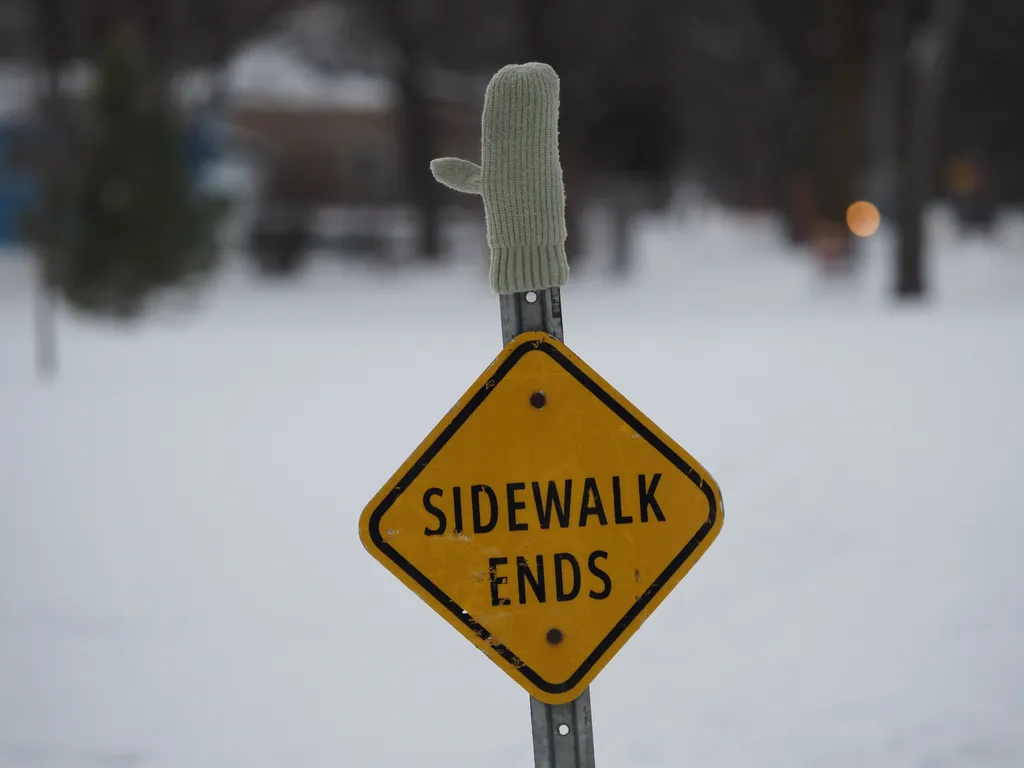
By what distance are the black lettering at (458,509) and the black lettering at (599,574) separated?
271mm

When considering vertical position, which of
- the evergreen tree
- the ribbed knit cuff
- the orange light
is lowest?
the ribbed knit cuff

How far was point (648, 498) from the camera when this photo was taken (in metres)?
2.53

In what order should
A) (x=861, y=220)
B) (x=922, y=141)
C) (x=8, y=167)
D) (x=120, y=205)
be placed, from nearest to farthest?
(x=120, y=205), (x=922, y=141), (x=861, y=220), (x=8, y=167)

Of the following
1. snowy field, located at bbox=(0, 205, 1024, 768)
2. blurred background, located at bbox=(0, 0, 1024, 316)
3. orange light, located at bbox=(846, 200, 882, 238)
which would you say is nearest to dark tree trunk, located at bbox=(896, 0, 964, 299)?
blurred background, located at bbox=(0, 0, 1024, 316)

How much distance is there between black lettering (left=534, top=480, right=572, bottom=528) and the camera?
251 cm

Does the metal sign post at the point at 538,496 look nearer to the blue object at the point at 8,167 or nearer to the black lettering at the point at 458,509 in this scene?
the black lettering at the point at 458,509

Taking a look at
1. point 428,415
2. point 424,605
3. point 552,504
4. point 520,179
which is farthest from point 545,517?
point 428,415

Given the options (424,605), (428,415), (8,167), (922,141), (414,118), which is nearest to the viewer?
(424,605)

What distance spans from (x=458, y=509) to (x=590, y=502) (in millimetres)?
266

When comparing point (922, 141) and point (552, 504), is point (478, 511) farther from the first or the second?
point (922, 141)

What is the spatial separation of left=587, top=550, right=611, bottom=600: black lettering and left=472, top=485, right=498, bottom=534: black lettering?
0.69 feet

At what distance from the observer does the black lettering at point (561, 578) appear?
253cm

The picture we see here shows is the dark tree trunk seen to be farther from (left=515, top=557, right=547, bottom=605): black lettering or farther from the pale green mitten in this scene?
(left=515, top=557, right=547, bottom=605): black lettering

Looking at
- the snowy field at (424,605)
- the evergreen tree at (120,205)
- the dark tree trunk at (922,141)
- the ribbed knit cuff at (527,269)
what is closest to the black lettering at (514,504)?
the ribbed knit cuff at (527,269)
